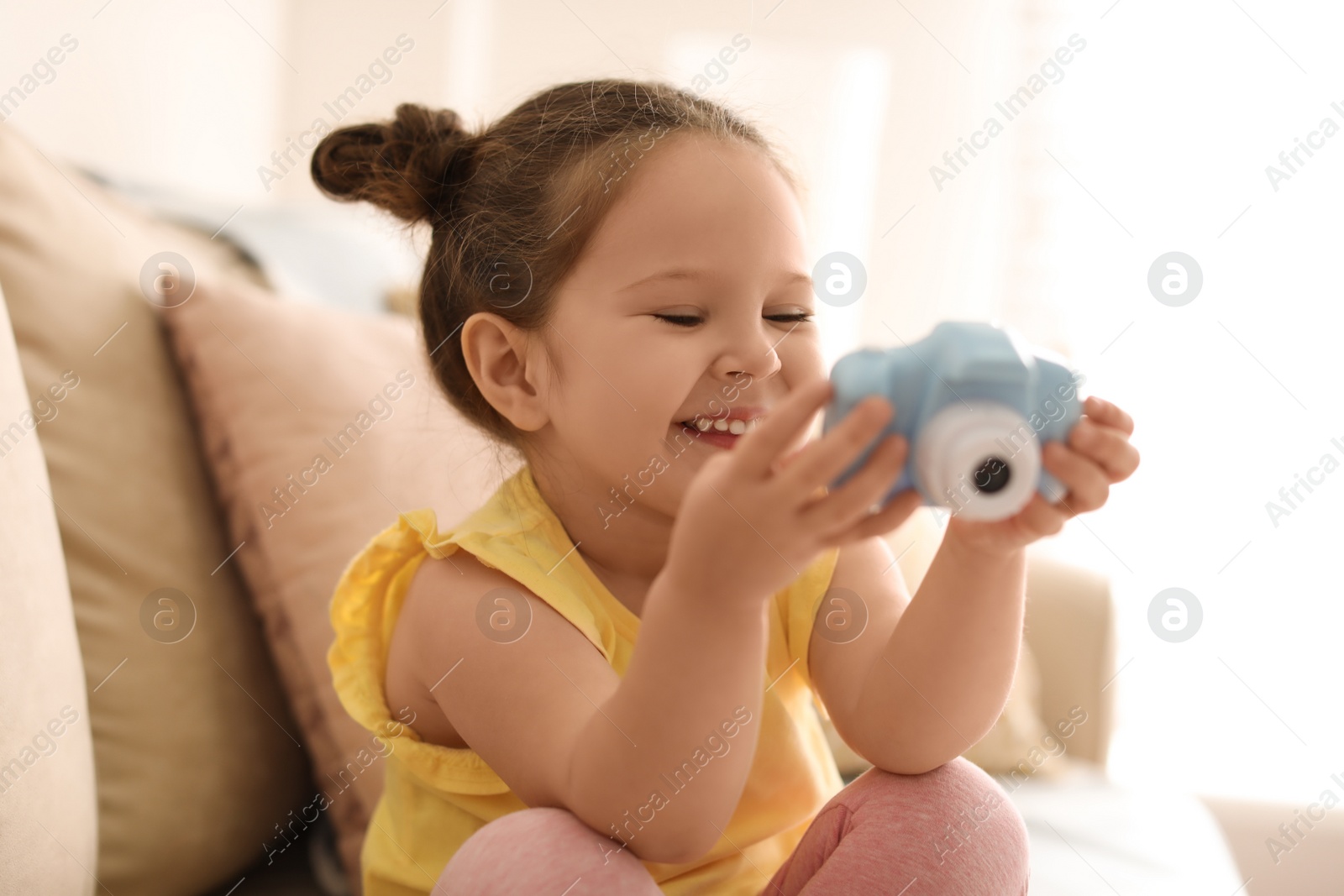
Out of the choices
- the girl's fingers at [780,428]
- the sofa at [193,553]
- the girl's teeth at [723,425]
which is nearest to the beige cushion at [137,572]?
the sofa at [193,553]

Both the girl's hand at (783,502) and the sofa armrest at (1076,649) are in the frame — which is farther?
the sofa armrest at (1076,649)

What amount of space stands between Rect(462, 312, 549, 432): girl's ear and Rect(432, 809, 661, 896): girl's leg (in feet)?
1.08

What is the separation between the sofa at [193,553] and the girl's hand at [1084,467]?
19.3 inches

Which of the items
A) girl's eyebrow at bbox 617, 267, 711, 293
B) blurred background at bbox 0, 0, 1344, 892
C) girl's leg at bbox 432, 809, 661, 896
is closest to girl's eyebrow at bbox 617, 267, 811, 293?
girl's eyebrow at bbox 617, 267, 711, 293

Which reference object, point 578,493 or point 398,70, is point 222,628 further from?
point 398,70

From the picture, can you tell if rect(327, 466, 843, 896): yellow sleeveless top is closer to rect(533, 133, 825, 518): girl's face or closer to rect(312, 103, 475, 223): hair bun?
rect(533, 133, 825, 518): girl's face

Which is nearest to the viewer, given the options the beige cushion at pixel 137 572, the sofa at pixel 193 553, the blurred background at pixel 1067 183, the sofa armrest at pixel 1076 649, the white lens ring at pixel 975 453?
the white lens ring at pixel 975 453

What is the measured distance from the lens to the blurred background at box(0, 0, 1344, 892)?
57.1 inches

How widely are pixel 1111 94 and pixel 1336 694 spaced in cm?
109

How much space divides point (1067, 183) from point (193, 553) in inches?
66.5

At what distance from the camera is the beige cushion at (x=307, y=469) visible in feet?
2.88

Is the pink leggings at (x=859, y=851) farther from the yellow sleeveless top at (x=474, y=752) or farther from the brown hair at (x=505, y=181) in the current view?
the brown hair at (x=505, y=181)

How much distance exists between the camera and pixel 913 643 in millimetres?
651

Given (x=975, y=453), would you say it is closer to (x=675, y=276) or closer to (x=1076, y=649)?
(x=675, y=276)
